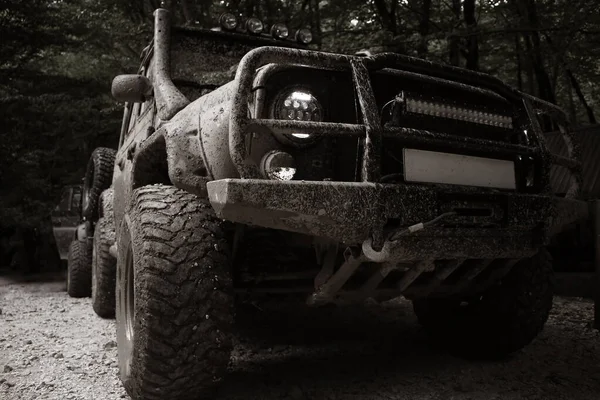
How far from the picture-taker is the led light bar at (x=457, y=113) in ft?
8.19

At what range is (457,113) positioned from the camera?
2633 mm

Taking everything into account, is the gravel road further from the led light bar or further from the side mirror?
the side mirror

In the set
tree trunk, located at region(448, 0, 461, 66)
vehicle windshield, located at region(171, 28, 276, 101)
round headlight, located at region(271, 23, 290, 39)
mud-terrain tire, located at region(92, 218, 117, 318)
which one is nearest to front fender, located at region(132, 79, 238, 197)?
vehicle windshield, located at region(171, 28, 276, 101)

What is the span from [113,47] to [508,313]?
32.8 feet

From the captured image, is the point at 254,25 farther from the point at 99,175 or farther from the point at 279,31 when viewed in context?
the point at 99,175

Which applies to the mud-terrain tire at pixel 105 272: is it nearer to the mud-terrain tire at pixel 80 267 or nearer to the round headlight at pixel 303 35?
the mud-terrain tire at pixel 80 267

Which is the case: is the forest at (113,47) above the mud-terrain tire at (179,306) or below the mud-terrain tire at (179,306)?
above

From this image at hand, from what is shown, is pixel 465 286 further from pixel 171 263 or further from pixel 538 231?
pixel 171 263

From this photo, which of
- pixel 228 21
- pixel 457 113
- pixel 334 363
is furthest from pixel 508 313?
pixel 228 21

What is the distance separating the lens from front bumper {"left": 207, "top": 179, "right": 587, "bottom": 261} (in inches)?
82.4

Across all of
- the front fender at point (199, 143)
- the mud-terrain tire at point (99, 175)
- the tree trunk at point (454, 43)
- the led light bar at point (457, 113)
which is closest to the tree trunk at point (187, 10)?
the tree trunk at point (454, 43)

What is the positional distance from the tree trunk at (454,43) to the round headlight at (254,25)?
3745 mm

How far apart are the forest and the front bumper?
5.17 m

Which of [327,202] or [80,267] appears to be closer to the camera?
[327,202]
